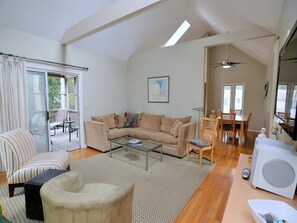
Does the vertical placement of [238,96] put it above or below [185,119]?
above

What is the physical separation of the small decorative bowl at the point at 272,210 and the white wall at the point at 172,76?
3320mm

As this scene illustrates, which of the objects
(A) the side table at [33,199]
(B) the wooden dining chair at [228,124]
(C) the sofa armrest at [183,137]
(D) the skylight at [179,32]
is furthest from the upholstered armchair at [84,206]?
(D) the skylight at [179,32]

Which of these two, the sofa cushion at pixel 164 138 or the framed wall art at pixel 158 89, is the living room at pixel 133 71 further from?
the sofa cushion at pixel 164 138

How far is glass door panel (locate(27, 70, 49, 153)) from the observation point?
11.2 feet

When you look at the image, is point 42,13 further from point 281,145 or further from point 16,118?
point 281,145

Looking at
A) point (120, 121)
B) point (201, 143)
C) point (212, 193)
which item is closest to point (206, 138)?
point (201, 143)

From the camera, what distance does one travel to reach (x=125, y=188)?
4.08 ft

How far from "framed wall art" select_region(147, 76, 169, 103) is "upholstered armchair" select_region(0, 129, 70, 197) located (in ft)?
10.2

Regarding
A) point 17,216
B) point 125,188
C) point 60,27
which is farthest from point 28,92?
point 125,188

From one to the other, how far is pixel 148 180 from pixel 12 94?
294 cm

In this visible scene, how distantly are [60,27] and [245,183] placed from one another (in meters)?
4.10

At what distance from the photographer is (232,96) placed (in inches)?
276

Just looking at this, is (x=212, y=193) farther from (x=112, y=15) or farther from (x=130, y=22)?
(x=130, y=22)

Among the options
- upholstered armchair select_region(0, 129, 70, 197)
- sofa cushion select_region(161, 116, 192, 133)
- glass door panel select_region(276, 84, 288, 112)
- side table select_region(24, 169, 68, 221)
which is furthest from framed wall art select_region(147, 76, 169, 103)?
side table select_region(24, 169, 68, 221)
